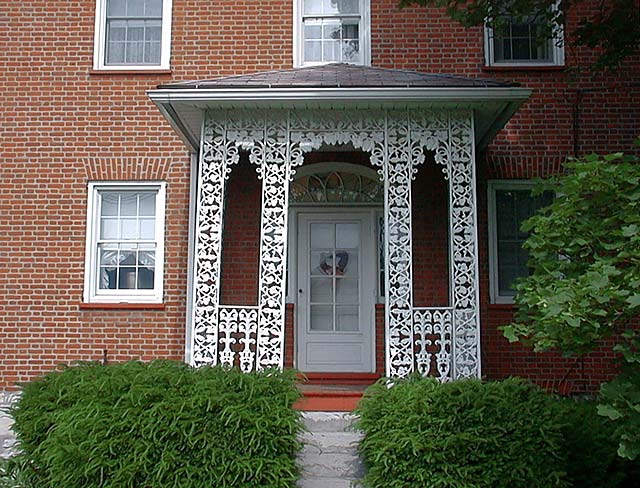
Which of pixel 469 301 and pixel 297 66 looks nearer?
pixel 469 301

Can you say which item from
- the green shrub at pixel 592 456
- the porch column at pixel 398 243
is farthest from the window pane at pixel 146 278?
the green shrub at pixel 592 456

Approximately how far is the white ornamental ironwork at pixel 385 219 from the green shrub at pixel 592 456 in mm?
1629

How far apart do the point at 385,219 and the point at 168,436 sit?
3.27m

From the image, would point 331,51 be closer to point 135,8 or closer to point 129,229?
point 135,8

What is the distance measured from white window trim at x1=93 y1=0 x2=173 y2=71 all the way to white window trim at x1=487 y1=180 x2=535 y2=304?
4741 mm

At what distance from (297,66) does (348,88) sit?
8.67 feet

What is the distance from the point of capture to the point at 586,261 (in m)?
5.70

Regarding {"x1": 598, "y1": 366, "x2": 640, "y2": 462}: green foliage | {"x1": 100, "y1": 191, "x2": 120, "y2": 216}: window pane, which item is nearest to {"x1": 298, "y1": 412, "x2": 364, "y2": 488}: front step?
{"x1": 598, "y1": 366, "x2": 640, "y2": 462}: green foliage

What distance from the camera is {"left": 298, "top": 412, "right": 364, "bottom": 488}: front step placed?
Result: 18.8 feet

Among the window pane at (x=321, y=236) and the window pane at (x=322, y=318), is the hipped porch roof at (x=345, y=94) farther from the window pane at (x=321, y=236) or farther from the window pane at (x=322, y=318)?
the window pane at (x=322, y=318)

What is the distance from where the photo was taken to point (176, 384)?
548cm

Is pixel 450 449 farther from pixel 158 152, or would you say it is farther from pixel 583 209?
pixel 158 152

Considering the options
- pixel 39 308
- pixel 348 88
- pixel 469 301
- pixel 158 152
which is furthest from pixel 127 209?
pixel 469 301

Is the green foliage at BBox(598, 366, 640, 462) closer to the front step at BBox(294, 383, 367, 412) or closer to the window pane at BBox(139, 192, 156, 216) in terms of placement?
the front step at BBox(294, 383, 367, 412)
